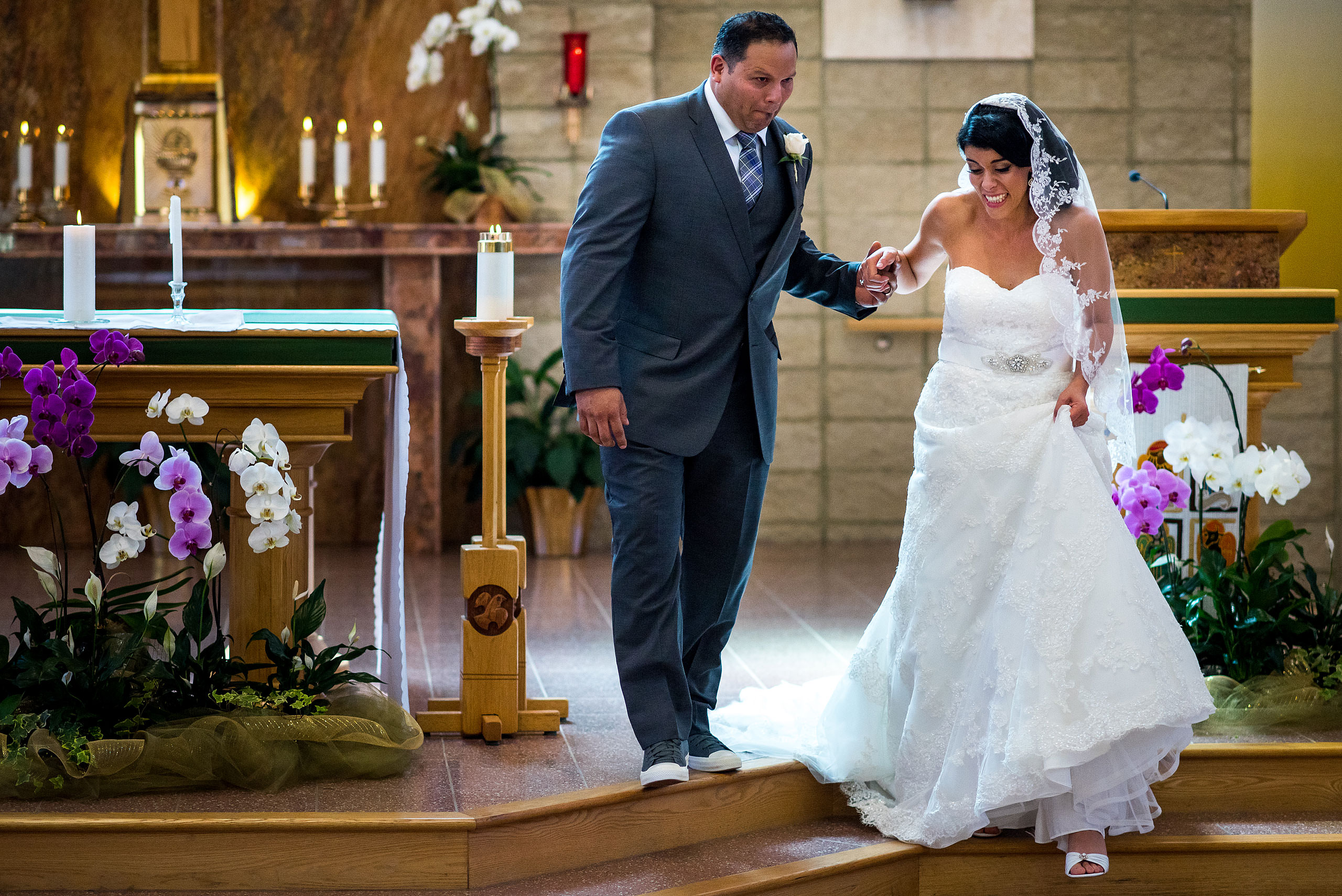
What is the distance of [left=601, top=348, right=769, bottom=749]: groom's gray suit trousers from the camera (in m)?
3.10

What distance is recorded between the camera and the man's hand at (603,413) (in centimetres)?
301

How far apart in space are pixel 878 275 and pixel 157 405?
1711 millimetres

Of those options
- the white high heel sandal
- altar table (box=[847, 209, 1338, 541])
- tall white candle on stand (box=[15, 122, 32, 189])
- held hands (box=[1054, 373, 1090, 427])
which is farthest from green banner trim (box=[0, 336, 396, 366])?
tall white candle on stand (box=[15, 122, 32, 189])

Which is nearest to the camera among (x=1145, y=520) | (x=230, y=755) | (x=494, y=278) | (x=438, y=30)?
(x=230, y=755)

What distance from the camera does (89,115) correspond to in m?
6.54

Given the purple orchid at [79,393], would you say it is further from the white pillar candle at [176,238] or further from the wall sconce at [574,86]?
the wall sconce at [574,86]

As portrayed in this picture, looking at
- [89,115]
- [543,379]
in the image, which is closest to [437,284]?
[543,379]

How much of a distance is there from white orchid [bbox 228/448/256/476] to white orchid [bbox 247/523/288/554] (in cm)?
13

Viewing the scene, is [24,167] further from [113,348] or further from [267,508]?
[267,508]

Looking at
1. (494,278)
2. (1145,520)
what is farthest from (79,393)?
(1145,520)

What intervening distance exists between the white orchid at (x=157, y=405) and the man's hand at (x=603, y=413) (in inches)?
39.0

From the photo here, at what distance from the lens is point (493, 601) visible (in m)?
3.54

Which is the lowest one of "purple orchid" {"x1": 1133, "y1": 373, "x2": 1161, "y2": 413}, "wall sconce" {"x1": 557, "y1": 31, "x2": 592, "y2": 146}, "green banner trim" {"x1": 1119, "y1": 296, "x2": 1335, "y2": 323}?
"purple orchid" {"x1": 1133, "y1": 373, "x2": 1161, "y2": 413}

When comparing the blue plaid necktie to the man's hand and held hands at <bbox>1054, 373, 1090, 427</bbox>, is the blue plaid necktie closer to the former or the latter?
the man's hand
